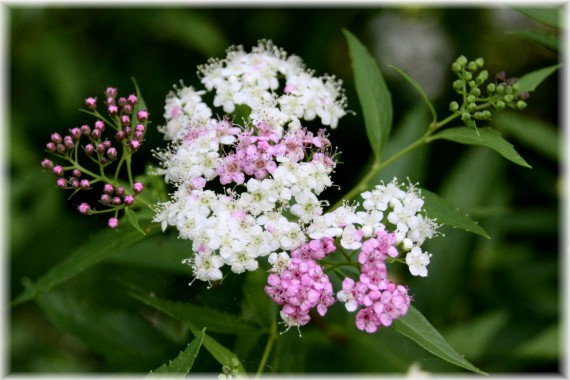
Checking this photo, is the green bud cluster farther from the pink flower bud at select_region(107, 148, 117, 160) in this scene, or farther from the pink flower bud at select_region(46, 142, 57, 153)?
the pink flower bud at select_region(46, 142, 57, 153)

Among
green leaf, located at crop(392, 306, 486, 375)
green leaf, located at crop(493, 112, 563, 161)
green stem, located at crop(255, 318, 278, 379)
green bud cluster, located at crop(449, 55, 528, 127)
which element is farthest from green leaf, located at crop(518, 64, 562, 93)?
green leaf, located at crop(493, 112, 563, 161)

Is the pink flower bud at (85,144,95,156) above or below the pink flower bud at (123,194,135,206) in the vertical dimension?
above

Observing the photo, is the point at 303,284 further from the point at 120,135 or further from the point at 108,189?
the point at 120,135

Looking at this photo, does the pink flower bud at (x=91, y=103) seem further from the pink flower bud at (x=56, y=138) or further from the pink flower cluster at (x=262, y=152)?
the pink flower cluster at (x=262, y=152)

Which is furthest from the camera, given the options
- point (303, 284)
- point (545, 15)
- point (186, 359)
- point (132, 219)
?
point (545, 15)

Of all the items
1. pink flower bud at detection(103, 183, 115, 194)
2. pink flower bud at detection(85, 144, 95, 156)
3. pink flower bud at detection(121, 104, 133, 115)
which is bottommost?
pink flower bud at detection(103, 183, 115, 194)

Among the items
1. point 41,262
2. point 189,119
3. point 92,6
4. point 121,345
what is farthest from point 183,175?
point 92,6

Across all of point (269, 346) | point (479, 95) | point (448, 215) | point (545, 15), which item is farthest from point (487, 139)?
point (269, 346)
